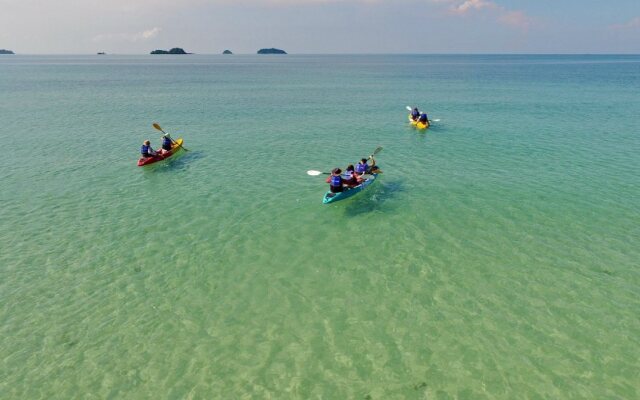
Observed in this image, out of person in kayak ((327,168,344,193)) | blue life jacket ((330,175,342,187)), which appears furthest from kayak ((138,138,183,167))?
blue life jacket ((330,175,342,187))

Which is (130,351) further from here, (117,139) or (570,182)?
(117,139)

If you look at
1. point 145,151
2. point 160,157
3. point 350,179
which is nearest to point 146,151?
point 145,151

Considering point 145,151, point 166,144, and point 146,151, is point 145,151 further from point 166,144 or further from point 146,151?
point 166,144

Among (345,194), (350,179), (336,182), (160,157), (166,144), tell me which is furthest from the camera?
(166,144)

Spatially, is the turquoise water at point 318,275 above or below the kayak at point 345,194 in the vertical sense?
below

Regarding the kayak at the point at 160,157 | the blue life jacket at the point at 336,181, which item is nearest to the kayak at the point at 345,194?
the blue life jacket at the point at 336,181

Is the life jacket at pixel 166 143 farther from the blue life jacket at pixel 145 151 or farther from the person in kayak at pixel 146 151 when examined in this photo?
the blue life jacket at pixel 145 151

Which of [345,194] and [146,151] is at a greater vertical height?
[146,151]

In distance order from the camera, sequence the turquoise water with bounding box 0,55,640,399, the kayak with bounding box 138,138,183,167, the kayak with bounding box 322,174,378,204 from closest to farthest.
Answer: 1. the turquoise water with bounding box 0,55,640,399
2. the kayak with bounding box 322,174,378,204
3. the kayak with bounding box 138,138,183,167

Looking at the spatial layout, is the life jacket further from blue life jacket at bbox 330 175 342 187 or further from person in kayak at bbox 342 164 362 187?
Answer: blue life jacket at bbox 330 175 342 187
